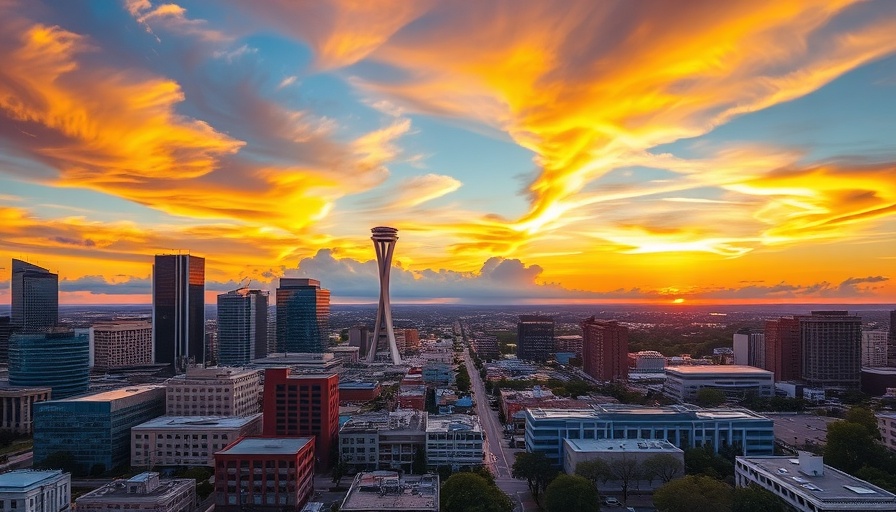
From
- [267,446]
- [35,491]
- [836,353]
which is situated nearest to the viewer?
[35,491]

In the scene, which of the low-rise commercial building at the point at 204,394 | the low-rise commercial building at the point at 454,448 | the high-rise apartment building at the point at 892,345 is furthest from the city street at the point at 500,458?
the high-rise apartment building at the point at 892,345

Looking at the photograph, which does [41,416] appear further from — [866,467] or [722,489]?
[866,467]

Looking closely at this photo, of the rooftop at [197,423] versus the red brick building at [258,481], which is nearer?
the red brick building at [258,481]

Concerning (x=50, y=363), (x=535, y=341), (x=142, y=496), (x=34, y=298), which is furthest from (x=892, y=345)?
(x=34, y=298)

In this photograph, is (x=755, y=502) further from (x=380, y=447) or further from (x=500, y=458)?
(x=380, y=447)

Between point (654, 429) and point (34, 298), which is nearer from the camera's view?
point (654, 429)

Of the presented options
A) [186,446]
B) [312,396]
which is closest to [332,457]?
[312,396]

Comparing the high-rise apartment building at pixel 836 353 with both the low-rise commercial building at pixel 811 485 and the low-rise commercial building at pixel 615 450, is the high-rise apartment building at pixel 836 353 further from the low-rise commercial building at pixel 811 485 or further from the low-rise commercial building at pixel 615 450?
the low-rise commercial building at pixel 811 485
